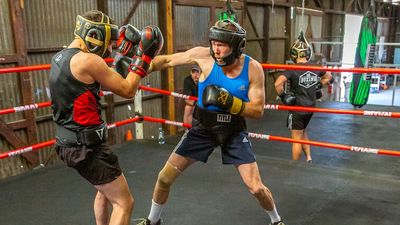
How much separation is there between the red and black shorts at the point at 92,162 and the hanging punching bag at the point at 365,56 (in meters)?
5.63

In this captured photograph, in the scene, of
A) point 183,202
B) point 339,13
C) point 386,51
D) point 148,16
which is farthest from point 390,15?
point 183,202

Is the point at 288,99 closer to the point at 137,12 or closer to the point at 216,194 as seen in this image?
the point at 216,194

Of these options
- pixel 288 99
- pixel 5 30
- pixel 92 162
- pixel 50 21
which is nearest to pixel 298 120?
pixel 288 99

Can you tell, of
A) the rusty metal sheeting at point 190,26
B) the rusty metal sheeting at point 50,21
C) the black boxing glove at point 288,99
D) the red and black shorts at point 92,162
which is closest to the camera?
the red and black shorts at point 92,162

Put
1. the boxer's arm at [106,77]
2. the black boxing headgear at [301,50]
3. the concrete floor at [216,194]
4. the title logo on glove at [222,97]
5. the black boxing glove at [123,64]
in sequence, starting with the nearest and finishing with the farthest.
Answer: the boxer's arm at [106,77], the title logo on glove at [222,97], the black boxing glove at [123,64], the concrete floor at [216,194], the black boxing headgear at [301,50]

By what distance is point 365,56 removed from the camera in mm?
6738

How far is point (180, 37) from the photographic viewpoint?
287 inches

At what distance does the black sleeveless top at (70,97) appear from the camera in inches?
70.5

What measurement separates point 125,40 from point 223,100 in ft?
2.25

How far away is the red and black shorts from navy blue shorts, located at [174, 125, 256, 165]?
0.60 m

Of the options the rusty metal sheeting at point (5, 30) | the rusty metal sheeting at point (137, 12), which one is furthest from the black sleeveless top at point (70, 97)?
the rusty metal sheeting at point (137, 12)

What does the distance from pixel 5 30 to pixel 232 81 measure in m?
3.31

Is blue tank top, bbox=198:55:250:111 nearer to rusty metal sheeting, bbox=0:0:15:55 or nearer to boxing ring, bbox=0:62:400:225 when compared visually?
boxing ring, bbox=0:62:400:225

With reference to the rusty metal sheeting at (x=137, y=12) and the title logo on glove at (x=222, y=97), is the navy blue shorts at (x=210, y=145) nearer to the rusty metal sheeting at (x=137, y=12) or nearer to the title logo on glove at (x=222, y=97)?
the title logo on glove at (x=222, y=97)
